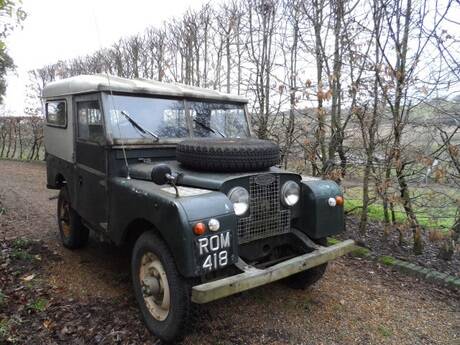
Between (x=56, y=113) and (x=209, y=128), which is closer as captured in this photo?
(x=209, y=128)

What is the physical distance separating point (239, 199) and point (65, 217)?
320cm

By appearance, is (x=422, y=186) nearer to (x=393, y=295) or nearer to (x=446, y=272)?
(x=446, y=272)

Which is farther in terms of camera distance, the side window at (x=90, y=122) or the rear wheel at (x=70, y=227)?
the rear wheel at (x=70, y=227)

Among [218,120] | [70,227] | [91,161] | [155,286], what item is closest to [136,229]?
[155,286]

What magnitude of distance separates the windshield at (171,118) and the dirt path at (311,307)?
5.49 ft

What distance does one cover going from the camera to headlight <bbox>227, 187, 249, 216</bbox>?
2965 millimetres

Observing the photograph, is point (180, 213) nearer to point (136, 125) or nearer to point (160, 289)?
point (160, 289)

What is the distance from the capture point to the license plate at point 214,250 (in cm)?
259

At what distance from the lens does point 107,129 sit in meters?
3.57

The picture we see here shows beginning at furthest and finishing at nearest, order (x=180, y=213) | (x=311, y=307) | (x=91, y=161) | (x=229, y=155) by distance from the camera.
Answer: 1. (x=91, y=161)
2. (x=311, y=307)
3. (x=229, y=155)
4. (x=180, y=213)

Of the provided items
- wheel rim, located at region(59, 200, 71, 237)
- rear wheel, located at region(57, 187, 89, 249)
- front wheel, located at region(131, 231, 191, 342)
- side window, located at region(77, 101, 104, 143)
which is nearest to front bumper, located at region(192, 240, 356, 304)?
front wheel, located at region(131, 231, 191, 342)

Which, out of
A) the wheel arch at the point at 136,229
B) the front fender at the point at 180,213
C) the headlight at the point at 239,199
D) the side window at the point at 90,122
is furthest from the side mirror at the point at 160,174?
the side window at the point at 90,122

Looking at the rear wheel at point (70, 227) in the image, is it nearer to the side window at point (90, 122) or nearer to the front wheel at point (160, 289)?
the side window at point (90, 122)

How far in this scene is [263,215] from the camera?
10.4 ft
